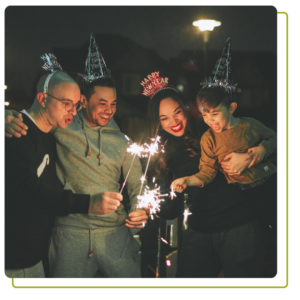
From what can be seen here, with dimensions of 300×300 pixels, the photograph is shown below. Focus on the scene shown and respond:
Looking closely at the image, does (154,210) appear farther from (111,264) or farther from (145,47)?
(145,47)

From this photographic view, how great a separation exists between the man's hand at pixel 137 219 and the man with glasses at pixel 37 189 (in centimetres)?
14

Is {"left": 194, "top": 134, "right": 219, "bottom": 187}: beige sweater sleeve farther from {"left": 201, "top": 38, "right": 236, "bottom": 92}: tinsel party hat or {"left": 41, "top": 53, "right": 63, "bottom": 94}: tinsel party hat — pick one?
{"left": 41, "top": 53, "right": 63, "bottom": 94}: tinsel party hat

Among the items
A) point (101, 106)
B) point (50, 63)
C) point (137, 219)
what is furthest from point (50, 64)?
point (137, 219)

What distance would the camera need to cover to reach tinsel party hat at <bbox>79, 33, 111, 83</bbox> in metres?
2.22

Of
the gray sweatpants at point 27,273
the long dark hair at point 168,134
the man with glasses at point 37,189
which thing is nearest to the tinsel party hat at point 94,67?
the man with glasses at point 37,189

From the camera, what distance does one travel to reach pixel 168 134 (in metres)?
2.28

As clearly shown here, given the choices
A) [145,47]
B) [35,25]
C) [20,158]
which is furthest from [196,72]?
[20,158]

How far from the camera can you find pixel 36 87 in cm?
224

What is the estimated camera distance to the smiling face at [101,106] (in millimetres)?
2223

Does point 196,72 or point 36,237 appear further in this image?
point 196,72

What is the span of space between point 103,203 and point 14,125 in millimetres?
785
